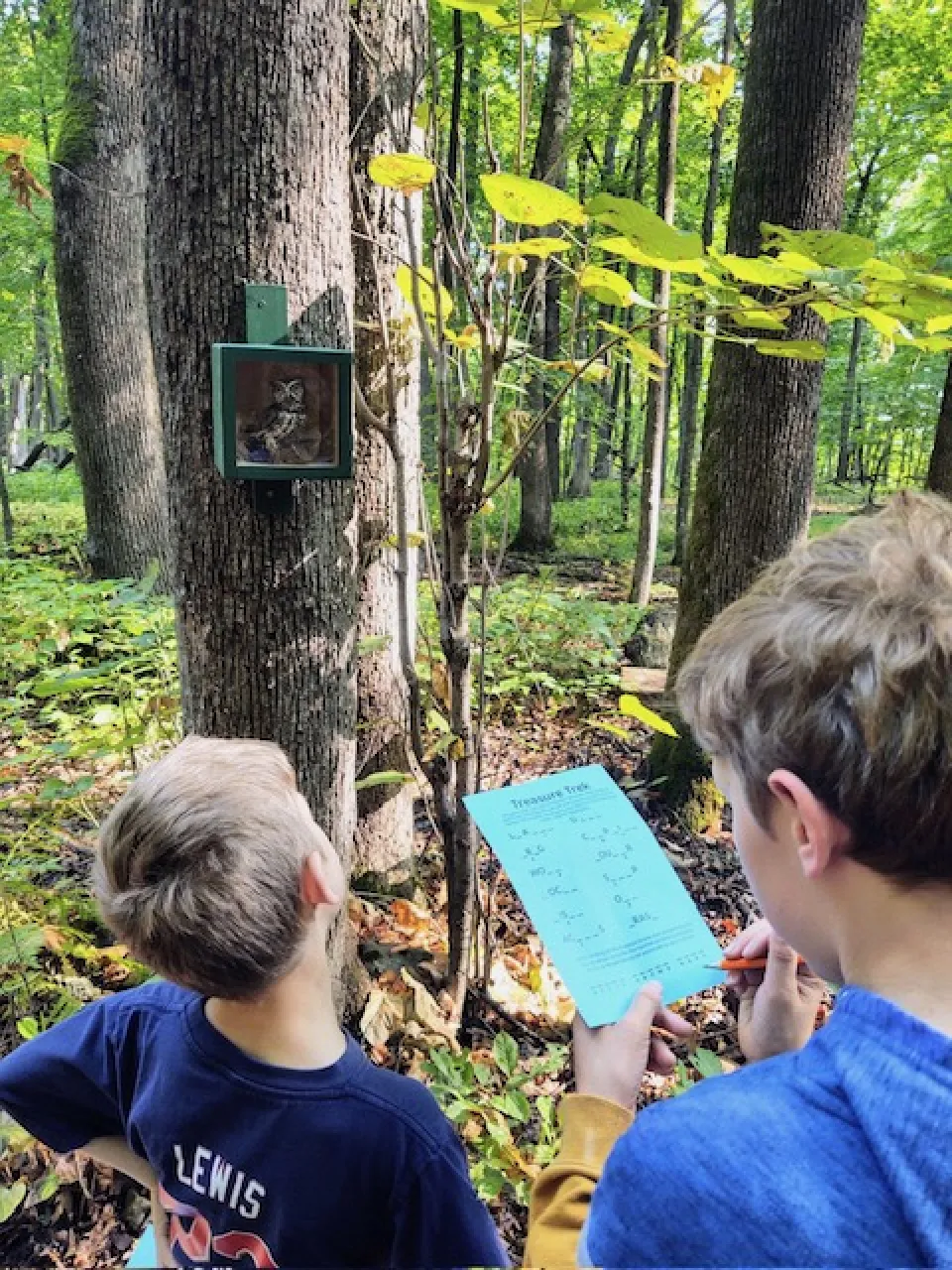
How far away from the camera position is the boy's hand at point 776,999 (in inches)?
51.6

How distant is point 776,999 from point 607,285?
140 cm

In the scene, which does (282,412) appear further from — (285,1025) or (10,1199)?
(10,1199)

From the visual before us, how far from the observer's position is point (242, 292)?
166 centimetres

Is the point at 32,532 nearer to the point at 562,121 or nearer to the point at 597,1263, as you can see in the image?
the point at 562,121

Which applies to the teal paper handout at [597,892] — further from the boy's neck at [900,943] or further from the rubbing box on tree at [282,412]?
the rubbing box on tree at [282,412]

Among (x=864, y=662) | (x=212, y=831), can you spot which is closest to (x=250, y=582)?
(x=212, y=831)

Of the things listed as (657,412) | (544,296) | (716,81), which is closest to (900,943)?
(716,81)

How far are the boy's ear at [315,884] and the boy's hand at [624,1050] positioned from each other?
0.42 metres

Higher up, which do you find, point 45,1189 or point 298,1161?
point 298,1161

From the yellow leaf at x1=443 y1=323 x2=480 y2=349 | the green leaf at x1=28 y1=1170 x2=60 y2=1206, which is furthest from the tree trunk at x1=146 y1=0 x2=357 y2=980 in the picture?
the green leaf at x1=28 y1=1170 x2=60 y2=1206

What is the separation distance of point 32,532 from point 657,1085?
339 inches

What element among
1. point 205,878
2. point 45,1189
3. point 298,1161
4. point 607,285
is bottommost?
point 45,1189

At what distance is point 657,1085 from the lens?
100 inches

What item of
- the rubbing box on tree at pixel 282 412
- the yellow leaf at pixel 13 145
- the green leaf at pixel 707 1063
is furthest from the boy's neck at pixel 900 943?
the yellow leaf at pixel 13 145
